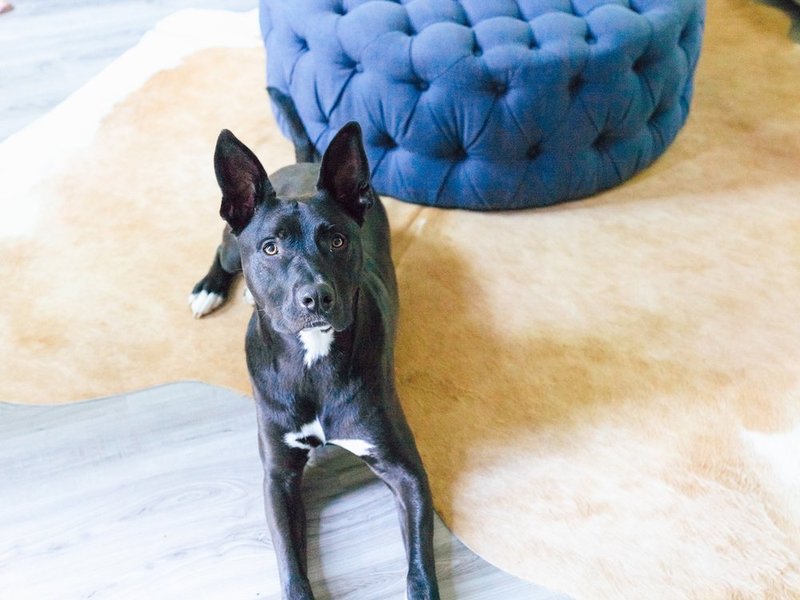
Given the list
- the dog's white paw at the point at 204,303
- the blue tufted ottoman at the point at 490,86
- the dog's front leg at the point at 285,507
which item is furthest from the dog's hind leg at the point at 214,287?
the dog's front leg at the point at 285,507

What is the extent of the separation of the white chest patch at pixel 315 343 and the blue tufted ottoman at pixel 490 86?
3.40ft

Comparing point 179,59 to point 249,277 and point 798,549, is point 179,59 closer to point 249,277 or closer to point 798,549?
point 249,277

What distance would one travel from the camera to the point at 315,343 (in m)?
1.64

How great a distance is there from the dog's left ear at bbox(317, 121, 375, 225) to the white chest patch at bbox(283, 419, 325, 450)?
1.53 feet

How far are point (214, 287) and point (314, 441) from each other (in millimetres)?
787

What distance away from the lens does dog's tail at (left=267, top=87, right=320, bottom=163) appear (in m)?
2.56

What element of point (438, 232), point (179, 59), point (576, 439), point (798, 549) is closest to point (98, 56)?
point (179, 59)

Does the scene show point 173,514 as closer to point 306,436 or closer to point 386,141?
point 306,436

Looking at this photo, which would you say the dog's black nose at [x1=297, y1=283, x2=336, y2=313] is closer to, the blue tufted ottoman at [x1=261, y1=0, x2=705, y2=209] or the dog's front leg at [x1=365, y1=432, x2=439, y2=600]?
the dog's front leg at [x1=365, y1=432, x2=439, y2=600]

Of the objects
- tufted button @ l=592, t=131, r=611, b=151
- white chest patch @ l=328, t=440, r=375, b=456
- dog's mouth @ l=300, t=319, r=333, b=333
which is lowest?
white chest patch @ l=328, t=440, r=375, b=456

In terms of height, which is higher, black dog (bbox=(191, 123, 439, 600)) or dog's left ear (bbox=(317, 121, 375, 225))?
dog's left ear (bbox=(317, 121, 375, 225))

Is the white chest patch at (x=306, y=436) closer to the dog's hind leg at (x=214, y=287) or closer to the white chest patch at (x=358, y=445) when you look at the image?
the white chest patch at (x=358, y=445)

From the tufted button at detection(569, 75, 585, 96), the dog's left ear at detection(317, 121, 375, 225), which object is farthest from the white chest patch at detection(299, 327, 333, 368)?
the tufted button at detection(569, 75, 585, 96)

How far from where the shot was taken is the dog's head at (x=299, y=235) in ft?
4.98
